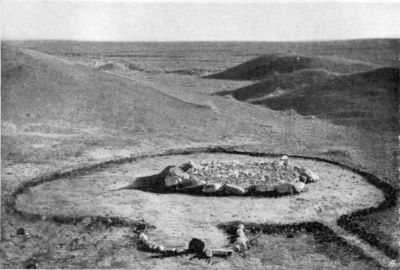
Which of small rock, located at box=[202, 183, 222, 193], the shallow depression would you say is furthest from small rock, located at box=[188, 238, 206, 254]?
small rock, located at box=[202, 183, 222, 193]

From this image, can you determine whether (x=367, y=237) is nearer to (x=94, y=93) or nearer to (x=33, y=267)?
(x=33, y=267)

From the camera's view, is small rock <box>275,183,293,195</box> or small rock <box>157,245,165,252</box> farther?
small rock <box>275,183,293,195</box>

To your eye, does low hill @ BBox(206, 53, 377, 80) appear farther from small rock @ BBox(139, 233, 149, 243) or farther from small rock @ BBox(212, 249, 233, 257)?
small rock @ BBox(212, 249, 233, 257)

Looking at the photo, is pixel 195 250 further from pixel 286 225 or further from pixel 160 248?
pixel 286 225

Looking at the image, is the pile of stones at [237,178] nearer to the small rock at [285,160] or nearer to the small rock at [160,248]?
the small rock at [285,160]

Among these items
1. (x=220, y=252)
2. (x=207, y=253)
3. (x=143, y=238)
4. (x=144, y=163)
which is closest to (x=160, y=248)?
(x=143, y=238)

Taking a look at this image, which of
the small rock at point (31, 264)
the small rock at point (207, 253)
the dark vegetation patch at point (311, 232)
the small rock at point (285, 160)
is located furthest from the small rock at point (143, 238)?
the small rock at point (285, 160)

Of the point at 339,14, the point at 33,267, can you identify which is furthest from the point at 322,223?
the point at 33,267
